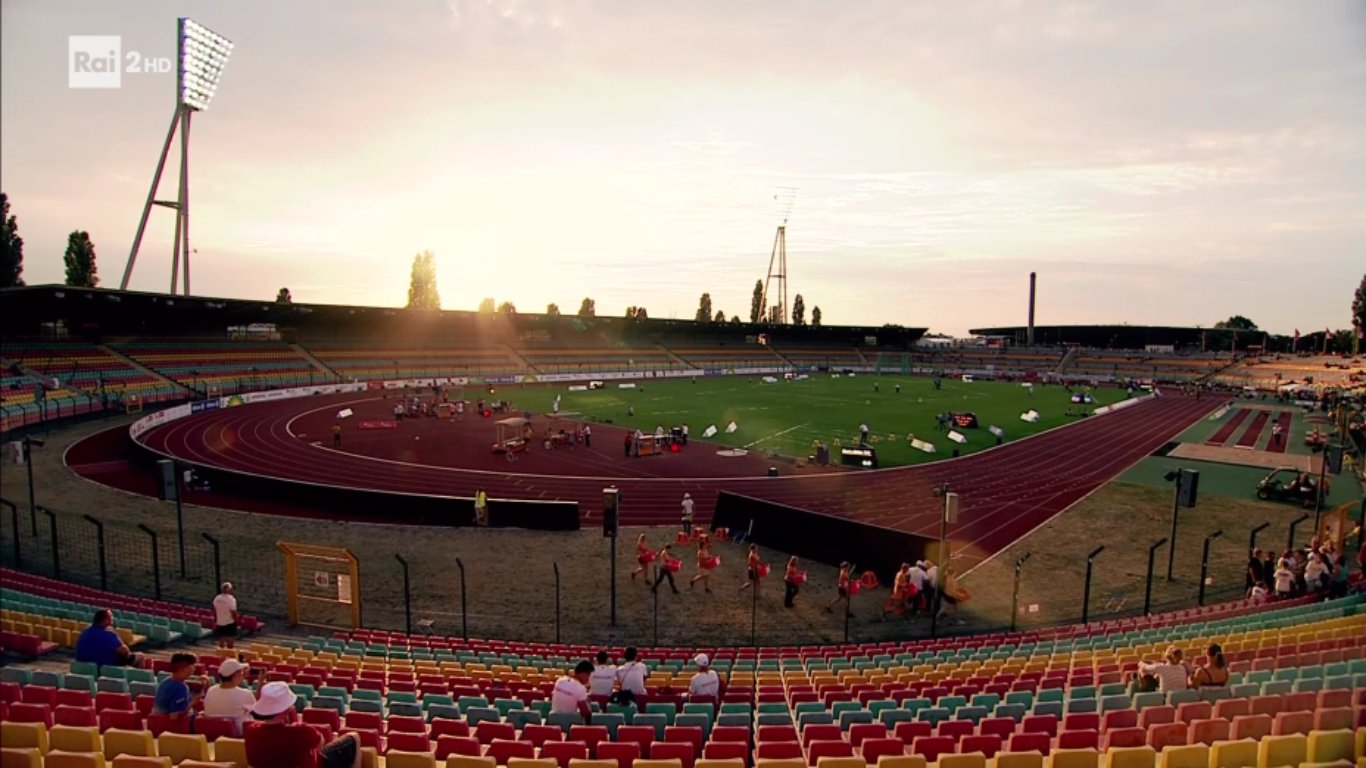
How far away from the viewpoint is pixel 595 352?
92062 mm

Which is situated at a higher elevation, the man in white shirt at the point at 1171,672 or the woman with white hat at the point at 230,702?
the woman with white hat at the point at 230,702

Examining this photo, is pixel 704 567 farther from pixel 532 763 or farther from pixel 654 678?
pixel 532 763

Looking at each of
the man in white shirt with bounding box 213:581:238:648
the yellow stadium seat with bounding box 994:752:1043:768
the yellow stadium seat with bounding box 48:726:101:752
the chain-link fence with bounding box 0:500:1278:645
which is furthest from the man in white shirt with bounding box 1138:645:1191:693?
the man in white shirt with bounding box 213:581:238:648

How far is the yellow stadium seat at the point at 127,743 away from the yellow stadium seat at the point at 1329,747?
9858mm

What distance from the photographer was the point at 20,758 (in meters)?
5.50

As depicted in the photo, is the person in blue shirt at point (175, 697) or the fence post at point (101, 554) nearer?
the person in blue shirt at point (175, 697)

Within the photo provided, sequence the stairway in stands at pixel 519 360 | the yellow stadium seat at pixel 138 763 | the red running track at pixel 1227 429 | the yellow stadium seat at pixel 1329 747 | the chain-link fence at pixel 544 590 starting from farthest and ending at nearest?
the stairway in stands at pixel 519 360 → the red running track at pixel 1227 429 → the chain-link fence at pixel 544 590 → the yellow stadium seat at pixel 1329 747 → the yellow stadium seat at pixel 138 763

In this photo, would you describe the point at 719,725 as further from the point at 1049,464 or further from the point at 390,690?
the point at 1049,464

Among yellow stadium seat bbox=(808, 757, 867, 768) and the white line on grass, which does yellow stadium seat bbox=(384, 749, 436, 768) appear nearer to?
yellow stadium seat bbox=(808, 757, 867, 768)

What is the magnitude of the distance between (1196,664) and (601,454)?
29377 millimetres

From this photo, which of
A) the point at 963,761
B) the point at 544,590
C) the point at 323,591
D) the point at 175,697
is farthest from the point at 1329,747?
the point at 323,591

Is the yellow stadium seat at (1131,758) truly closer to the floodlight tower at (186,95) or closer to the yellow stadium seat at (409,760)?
the yellow stadium seat at (409,760)

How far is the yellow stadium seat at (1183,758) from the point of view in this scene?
574 centimetres

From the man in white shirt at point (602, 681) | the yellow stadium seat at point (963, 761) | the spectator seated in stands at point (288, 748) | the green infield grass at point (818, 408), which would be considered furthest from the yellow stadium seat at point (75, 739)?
the green infield grass at point (818, 408)
